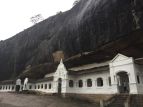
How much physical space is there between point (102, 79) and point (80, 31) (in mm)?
9558

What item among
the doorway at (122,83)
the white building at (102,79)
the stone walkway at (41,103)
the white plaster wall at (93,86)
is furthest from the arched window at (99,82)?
the stone walkway at (41,103)

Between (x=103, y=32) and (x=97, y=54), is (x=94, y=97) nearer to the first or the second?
(x=97, y=54)

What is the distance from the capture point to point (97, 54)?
2880 cm

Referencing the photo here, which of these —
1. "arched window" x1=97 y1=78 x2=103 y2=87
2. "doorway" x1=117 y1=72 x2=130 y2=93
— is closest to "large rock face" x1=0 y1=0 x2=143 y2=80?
"arched window" x1=97 y1=78 x2=103 y2=87

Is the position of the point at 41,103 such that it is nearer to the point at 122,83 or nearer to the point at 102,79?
the point at 102,79

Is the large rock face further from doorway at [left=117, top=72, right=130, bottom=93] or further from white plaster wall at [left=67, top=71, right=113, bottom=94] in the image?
doorway at [left=117, top=72, right=130, bottom=93]

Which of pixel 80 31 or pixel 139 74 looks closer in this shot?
pixel 139 74

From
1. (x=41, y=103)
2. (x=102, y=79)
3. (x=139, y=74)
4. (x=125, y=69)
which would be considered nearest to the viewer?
(x=139, y=74)

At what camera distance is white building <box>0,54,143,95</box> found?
22.5 m

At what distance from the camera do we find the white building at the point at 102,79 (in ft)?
73.8

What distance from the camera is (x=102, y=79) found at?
27.6 metres

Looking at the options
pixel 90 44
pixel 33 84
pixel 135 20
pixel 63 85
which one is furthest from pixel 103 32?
pixel 33 84

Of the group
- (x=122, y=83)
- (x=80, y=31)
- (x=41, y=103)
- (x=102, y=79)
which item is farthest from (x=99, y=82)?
(x=41, y=103)

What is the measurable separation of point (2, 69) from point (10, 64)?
568 centimetres
